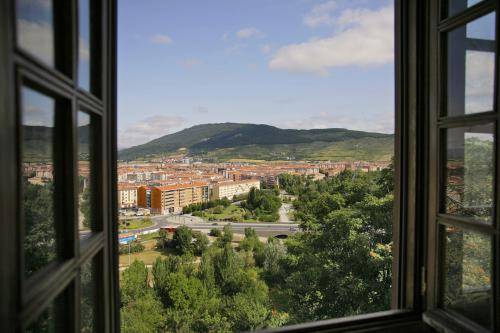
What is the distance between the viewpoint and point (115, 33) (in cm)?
94

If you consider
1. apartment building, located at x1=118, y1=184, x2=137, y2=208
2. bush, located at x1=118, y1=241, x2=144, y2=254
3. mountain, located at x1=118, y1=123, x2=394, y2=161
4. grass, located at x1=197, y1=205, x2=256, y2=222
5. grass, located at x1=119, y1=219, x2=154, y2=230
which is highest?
mountain, located at x1=118, y1=123, x2=394, y2=161

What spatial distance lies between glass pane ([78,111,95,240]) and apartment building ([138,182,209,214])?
4.34 feet

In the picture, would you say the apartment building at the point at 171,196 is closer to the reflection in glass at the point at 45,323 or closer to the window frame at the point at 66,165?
the window frame at the point at 66,165

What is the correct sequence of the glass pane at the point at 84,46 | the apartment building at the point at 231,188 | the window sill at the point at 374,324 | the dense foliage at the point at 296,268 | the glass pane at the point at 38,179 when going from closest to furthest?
the glass pane at the point at 38,179 < the glass pane at the point at 84,46 < the window sill at the point at 374,324 < the apartment building at the point at 231,188 < the dense foliage at the point at 296,268

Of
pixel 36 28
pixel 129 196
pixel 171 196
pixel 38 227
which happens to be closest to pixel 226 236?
pixel 171 196

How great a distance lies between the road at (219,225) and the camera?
276 cm

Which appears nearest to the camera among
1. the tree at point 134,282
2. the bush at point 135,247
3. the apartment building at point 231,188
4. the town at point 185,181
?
the town at point 185,181

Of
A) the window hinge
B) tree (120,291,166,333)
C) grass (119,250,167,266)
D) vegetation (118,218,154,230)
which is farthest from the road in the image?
the window hinge

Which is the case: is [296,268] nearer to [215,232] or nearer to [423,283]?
[215,232]

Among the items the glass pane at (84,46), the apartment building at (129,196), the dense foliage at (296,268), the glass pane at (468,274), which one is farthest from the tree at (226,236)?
the glass pane at (84,46)

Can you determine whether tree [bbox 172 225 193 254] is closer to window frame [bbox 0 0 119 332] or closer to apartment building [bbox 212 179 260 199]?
apartment building [bbox 212 179 260 199]

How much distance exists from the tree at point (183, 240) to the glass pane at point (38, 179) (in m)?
3.03

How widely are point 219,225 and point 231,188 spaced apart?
629 mm

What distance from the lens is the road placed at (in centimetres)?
276
